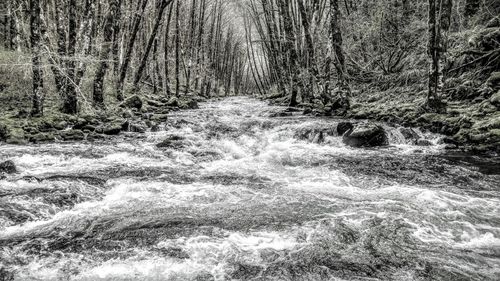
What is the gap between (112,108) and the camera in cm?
1341

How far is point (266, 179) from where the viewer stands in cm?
645

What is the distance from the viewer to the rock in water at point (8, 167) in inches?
244

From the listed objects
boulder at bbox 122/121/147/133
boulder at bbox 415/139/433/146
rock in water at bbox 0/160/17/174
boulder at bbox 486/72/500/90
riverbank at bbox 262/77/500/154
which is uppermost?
boulder at bbox 486/72/500/90

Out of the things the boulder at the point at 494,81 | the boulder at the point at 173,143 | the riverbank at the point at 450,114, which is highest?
the boulder at the point at 494,81

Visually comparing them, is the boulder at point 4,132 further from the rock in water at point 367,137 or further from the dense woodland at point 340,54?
the rock in water at point 367,137

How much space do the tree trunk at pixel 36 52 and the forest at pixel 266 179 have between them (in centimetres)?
4

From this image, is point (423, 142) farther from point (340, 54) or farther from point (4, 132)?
point (4, 132)

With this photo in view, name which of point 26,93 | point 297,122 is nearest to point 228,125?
point 297,122

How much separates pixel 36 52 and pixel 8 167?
4689 mm

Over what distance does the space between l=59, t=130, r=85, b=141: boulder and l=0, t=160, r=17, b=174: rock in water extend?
2922 millimetres

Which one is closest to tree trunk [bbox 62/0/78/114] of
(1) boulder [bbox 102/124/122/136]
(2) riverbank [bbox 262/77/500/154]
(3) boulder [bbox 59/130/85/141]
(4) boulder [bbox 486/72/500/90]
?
(1) boulder [bbox 102/124/122/136]

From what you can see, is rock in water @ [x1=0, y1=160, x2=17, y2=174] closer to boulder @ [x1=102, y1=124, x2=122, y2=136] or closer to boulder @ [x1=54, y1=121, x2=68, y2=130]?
boulder @ [x1=54, y1=121, x2=68, y2=130]

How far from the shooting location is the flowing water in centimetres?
342

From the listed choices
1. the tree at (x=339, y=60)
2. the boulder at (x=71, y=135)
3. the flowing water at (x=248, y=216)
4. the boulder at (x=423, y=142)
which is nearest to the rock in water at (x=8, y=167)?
the flowing water at (x=248, y=216)
